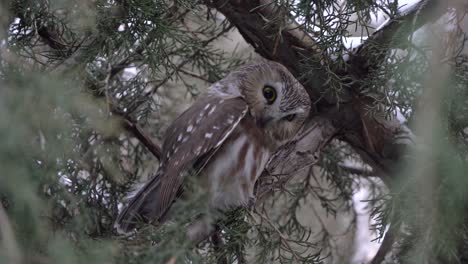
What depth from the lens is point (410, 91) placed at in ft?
7.80

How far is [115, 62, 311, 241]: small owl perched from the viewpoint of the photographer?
2.70 m

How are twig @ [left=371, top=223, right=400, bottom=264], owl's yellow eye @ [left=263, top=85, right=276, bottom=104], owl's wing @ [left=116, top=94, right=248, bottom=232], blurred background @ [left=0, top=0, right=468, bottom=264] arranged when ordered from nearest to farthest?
blurred background @ [left=0, top=0, right=468, bottom=264] → twig @ [left=371, top=223, right=400, bottom=264] → owl's wing @ [left=116, top=94, right=248, bottom=232] → owl's yellow eye @ [left=263, top=85, right=276, bottom=104]

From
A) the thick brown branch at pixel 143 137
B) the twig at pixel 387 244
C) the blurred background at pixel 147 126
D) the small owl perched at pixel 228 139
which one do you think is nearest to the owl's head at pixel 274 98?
the small owl perched at pixel 228 139

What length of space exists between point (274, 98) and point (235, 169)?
0.55 meters

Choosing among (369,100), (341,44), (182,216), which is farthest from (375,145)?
(182,216)

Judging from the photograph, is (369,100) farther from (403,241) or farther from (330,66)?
(403,241)

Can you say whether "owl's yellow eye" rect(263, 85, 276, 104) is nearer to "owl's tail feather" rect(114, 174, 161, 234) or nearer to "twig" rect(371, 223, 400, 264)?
"owl's tail feather" rect(114, 174, 161, 234)

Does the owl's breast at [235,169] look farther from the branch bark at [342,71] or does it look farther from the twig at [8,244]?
the twig at [8,244]

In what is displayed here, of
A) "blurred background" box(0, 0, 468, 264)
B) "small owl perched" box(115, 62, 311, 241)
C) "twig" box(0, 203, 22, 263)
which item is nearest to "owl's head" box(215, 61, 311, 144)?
"small owl perched" box(115, 62, 311, 241)

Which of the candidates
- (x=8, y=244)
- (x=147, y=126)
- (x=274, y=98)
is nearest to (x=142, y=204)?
(x=147, y=126)

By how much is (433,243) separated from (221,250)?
864mm

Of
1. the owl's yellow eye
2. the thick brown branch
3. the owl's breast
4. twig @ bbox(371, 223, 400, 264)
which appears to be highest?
the thick brown branch

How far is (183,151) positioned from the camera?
2.75 meters

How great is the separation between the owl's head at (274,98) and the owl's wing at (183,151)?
0.17 m
